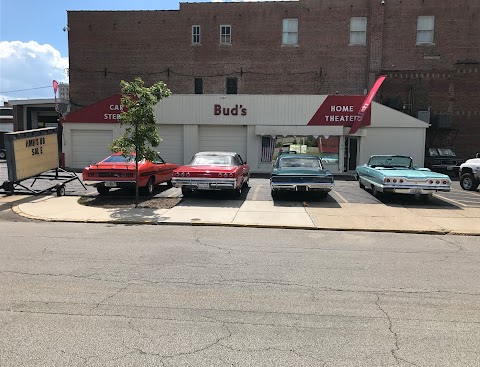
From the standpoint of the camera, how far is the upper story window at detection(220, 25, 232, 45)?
31750mm

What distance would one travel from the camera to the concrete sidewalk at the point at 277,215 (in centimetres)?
959

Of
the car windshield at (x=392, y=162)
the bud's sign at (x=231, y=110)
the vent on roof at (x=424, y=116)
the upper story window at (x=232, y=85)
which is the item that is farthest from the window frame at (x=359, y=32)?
the car windshield at (x=392, y=162)

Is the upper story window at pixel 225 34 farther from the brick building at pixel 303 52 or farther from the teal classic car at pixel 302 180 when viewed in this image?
the teal classic car at pixel 302 180

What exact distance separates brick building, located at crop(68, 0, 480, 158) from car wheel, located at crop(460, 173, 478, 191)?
11.6 meters

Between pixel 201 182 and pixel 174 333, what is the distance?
8.66 m

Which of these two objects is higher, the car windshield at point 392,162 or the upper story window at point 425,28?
the upper story window at point 425,28

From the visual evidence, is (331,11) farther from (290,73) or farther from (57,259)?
(57,259)

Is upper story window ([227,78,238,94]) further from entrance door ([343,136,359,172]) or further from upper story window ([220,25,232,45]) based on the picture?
entrance door ([343,136,359,172])

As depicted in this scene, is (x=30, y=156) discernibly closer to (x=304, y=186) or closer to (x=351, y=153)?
(x=304, y=186)

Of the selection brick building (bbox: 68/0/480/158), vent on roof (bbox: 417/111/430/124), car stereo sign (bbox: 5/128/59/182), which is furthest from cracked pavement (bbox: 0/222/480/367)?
brick building (bbox: 68/0/480/158)

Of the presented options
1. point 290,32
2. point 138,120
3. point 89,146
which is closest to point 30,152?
point 138,120

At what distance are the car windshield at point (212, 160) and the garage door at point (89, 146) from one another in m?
13.2

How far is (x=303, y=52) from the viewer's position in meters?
31.1

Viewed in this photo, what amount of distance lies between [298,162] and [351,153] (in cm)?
1180
